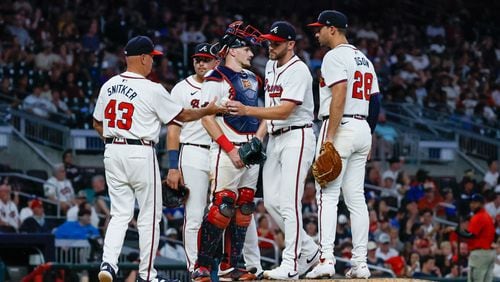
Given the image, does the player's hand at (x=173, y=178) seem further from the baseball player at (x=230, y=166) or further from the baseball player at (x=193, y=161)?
the baseball player at (x=230, y=166)

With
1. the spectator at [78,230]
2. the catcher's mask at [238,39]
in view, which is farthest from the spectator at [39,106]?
the catcher's mask at [238,39]

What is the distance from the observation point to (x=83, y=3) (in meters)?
24.4

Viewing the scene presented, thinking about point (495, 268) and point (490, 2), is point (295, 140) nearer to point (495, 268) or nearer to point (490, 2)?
point (495, 268)

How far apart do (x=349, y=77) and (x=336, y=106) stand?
1.04 feet

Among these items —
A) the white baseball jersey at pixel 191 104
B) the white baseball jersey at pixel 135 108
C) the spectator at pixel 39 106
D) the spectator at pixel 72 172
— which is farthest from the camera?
the spectator at pixel 39 106

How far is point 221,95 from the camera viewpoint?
11250 millimetres

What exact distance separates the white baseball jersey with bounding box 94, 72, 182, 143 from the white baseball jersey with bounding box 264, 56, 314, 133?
77 centimetres

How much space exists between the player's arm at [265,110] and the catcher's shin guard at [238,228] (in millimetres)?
745

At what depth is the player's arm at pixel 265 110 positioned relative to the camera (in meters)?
10.9

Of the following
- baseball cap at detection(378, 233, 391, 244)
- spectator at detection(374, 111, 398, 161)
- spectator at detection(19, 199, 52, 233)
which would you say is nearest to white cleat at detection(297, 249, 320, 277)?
spectator at detection(19, 199, 52, 233)

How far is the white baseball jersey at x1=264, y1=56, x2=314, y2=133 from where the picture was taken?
11.0 meters

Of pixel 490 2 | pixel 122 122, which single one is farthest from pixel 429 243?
pixel 490 2

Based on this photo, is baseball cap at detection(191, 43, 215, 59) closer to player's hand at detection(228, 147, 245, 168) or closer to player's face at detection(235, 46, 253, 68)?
player's face at detection(235, 46, 253, 68)

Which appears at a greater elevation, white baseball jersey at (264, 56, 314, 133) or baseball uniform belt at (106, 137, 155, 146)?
white baseball jersey at (264, 56, 314, 133)
